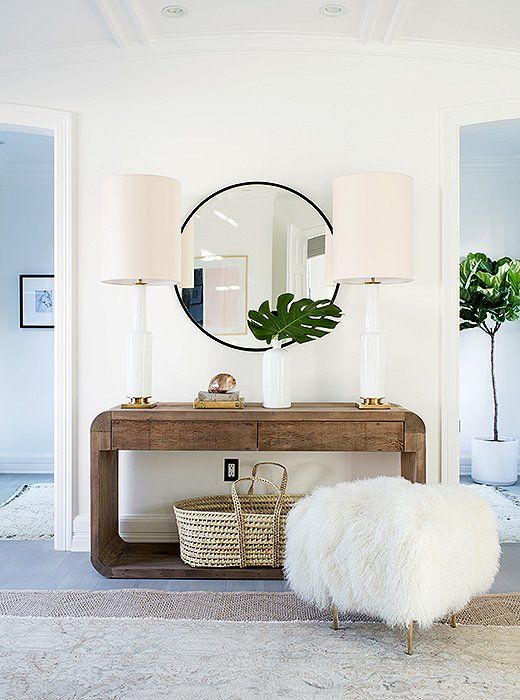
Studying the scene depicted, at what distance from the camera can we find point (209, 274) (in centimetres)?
386

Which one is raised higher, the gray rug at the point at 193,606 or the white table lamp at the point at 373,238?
the white table lamp at the point at 373,238

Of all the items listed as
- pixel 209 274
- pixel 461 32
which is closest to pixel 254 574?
pixel 209 274

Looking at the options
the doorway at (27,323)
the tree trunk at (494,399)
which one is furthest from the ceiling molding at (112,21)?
the tree trunk at (494,399)

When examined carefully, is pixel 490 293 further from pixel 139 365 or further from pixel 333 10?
pixel 139 365

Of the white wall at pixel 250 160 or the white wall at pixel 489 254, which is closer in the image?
the white wall at pixel 250 160

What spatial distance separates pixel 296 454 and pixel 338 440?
1.85 feet

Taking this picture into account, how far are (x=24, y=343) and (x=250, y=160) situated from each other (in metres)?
3.22

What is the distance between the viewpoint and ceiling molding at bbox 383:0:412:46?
3314 mm

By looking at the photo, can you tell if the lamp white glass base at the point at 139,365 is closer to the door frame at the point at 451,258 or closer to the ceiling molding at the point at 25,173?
the door frame at the point at 451,258

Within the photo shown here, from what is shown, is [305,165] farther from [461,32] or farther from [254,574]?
[254,574]

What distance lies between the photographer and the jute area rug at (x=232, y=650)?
224 cm

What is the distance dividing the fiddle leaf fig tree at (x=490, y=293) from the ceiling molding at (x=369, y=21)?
7.67 feet

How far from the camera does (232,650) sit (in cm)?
253

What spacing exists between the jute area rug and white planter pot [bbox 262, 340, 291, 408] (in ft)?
2.85
